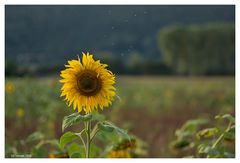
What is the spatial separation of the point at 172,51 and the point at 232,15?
24.2 inches

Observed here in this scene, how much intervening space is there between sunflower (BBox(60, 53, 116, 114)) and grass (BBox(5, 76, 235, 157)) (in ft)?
3.90

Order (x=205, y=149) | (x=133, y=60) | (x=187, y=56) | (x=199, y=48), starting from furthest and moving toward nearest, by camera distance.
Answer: (x=199, y=48) < (x=187, y=56) < (x=133, y=60) < (x=205, y=149)

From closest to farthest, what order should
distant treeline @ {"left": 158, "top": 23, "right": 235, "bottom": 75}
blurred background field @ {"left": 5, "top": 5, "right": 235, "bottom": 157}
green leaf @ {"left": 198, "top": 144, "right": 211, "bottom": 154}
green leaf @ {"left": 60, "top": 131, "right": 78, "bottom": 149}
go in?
green leaf @ {"left": 60, "top": 131, "right": 78, "bottom": 149}
green leaf @ {"left": 198, "top": 144, "right": 211, "bottom": 154}
blurred background field @ {"left": 5, "top": 5, "right": 235, "bottom": 157}
distant treeline @ {"left": 158, "top": 23, "right": 235, "bottom": 75}

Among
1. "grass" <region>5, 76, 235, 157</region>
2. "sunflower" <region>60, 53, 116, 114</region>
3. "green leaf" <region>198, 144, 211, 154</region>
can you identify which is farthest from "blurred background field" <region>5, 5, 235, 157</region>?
"sunflower" <region>60, 53, 116, 114</region>

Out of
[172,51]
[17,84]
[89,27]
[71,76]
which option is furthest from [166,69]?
[71,76]

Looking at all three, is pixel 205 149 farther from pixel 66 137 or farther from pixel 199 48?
pixel 199 48

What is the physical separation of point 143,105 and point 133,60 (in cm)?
85

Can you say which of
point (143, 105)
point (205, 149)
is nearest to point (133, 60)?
point (143, 105)

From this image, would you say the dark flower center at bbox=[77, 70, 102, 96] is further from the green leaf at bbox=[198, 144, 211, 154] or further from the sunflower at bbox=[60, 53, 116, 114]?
the green leaf at bbox=[198, 144, 211, 154]

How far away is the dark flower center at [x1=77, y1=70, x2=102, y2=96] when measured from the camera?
1.54 meters

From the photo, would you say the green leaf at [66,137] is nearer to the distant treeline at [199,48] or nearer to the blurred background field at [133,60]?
the blurred background field at [133,60]

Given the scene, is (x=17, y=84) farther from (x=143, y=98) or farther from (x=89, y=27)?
(x=143, y=98)

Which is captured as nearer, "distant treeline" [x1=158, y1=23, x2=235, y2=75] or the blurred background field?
the blurred background field

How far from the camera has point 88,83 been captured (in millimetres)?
1547
